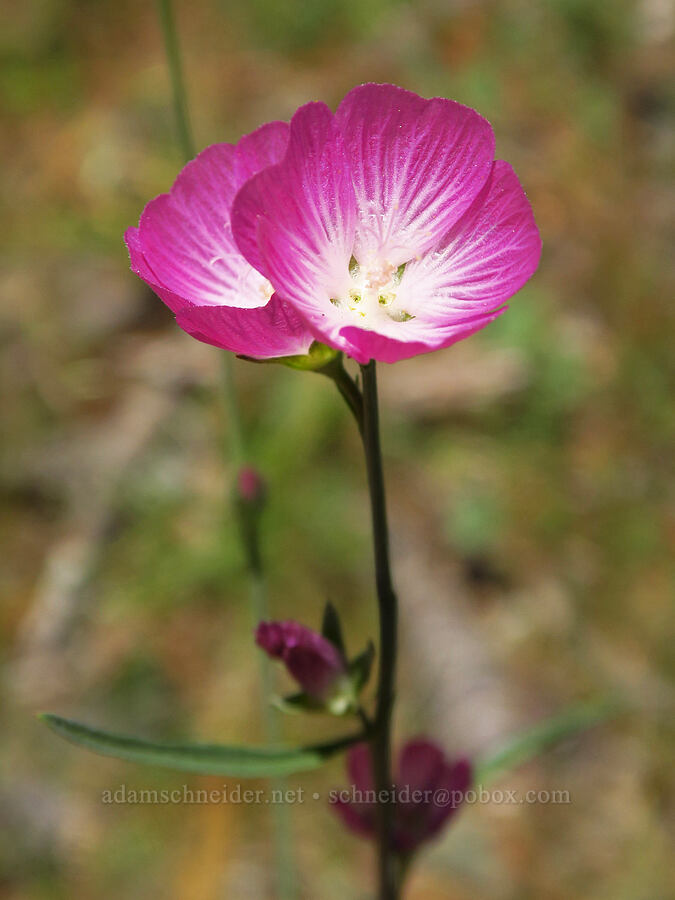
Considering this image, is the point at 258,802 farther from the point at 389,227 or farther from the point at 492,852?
the point at 389,227

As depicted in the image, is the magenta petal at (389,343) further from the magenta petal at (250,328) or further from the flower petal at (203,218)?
the flower petal at (203,218)

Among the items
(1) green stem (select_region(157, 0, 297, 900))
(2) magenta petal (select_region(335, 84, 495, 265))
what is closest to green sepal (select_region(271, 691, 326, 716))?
(1) green stem (select_region(157, 0, 297, 900))

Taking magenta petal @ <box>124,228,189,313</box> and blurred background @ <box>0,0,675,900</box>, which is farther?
blurred background @ <box>0,0,675,900</box>

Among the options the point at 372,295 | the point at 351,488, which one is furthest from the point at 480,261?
the point at 351,488

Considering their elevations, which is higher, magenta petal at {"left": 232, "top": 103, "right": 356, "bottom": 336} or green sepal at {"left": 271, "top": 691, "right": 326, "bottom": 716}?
magenta petal at {"left": 232, "top": 103, "right": 356, "bottom": 336}

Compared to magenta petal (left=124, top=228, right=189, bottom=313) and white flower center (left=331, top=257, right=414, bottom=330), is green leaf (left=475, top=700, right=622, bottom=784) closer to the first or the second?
white flower center (left=331, top=257, right=414, bottom=330)

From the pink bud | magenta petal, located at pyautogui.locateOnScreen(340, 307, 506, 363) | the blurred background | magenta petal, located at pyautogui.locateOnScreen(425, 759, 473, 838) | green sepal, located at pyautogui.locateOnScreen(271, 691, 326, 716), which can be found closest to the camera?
magenta petal, located at pyautogui.locateOnScreen(340, 307, 506, 363)

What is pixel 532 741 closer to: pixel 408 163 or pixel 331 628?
pixel 331 628

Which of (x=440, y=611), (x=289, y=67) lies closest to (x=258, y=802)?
(x=440, y=611)
